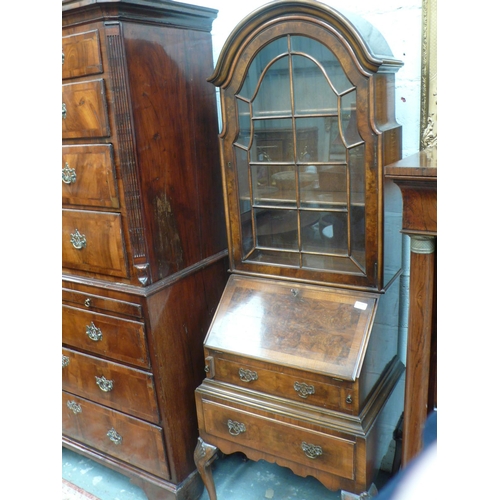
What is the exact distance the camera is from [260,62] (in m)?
1.49

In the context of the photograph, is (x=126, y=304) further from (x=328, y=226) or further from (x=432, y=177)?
(x=432, y=177)

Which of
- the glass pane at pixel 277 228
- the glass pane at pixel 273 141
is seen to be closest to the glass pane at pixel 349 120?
the glass pane at pixel 273 141

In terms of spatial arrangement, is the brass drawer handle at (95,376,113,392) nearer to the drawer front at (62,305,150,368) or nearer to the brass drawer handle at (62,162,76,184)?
the drawer front at (62,305,150,368)

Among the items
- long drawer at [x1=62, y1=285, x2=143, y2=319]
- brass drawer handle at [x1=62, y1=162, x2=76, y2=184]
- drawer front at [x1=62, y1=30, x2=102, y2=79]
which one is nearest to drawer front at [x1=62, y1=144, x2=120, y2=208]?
brass drawer handle at [x1=62, y1=162, x2=76, y2=184]

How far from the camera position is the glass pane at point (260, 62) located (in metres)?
1.44

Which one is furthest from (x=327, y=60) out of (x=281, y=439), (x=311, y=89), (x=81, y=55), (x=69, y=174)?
(x=281, y=439)

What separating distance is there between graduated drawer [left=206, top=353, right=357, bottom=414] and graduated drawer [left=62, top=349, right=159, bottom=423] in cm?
27

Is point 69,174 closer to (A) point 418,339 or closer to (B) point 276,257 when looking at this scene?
(B) point 276,257

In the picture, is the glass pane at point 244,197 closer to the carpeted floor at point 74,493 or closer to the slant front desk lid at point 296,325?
the slant front desk lid at point 296,325

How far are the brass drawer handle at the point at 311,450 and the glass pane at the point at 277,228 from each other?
2.03ft

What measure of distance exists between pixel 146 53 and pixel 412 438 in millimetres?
1369

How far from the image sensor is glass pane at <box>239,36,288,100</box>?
1443 mm

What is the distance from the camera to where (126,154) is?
1496mm
